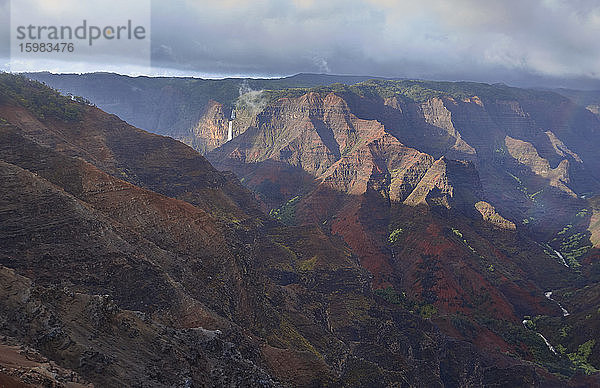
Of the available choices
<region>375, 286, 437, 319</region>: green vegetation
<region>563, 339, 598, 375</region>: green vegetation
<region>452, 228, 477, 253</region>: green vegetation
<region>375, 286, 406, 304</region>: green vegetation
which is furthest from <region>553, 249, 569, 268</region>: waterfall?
<region>375, 286, 406, 304</region>: green vegetation

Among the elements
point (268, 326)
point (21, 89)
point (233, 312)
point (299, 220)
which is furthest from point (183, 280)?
point (299, 220)

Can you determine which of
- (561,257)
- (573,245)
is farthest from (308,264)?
(573,245)

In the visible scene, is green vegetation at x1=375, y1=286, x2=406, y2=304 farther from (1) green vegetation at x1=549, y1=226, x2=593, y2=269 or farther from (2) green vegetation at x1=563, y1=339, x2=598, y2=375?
(1) green vegetation at x1=549, y1=226, x2=593, y2=269

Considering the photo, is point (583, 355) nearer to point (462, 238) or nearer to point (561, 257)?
point (462, 238)

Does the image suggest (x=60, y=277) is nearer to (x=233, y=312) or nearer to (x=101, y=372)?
(x=101, y=372)

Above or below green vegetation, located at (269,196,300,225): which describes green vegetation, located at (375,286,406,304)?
above

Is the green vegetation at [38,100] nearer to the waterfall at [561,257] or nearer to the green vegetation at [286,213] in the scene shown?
the green vegetation at [286,213]
